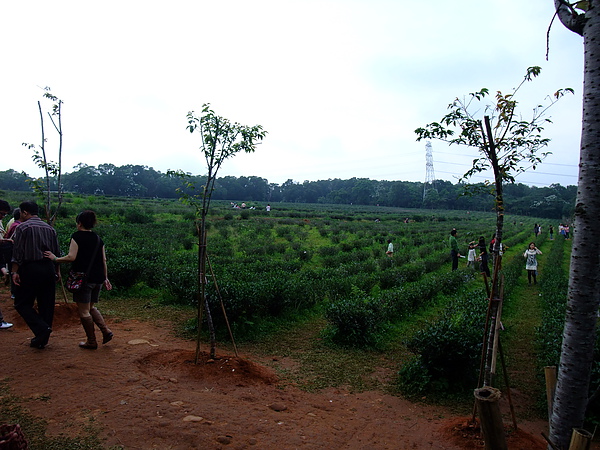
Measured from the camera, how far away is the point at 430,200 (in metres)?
86.1

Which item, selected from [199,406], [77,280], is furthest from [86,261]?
[199,406]

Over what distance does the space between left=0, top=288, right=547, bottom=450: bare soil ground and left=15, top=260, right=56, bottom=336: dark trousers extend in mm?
389

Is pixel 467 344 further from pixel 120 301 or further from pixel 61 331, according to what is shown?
pixel 120 301

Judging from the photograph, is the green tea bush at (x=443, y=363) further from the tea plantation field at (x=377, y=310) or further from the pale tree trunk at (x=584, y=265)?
the pale tree trunk at (x=584, y=265)

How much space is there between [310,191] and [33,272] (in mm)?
107468

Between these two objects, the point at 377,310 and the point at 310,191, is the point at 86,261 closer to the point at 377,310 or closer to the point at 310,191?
the point at 377,310

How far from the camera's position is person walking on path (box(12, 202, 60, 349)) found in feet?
15.9

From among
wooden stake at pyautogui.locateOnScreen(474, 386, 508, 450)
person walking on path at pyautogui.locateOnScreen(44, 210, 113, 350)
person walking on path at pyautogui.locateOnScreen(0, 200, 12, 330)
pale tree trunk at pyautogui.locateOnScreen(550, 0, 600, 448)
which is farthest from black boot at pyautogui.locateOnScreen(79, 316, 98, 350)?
pale tree trunk at pyautogui.locateOnScreen(550, 0, 600, 448)

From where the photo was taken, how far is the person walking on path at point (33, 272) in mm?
4840

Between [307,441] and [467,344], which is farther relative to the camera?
[467,344]

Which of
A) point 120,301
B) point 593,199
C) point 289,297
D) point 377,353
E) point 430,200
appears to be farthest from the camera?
point 430,200

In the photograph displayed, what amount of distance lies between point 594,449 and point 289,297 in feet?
17.2

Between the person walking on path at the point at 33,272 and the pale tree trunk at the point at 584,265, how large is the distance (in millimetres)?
5609

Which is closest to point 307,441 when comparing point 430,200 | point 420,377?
point 420,377
